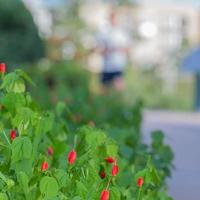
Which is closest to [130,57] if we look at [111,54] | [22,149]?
[111,54]

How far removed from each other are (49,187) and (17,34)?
40.4ft

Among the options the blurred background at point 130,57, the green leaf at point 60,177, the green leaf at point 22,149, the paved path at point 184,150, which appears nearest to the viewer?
the green leaf at point 60,177

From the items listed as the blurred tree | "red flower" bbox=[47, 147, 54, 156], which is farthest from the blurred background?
"red flower" bbox=[47, 147, 54, 156]

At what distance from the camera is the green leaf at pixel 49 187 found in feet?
7.93

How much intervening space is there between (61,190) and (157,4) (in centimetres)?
4243

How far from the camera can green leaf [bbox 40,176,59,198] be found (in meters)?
2.42

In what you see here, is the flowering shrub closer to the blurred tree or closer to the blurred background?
the blurred background

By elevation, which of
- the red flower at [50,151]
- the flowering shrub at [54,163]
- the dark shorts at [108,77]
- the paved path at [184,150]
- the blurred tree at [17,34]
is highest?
the flowering shrub at [54,163]

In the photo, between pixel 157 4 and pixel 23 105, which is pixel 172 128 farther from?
pixel 157 4

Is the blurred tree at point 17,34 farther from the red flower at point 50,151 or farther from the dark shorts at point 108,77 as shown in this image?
the red flower at point 50,151

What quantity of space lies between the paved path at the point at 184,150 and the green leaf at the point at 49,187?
2.09 m

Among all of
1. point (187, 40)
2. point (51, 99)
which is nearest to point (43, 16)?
point (187, 40)

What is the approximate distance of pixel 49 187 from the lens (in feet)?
7.98

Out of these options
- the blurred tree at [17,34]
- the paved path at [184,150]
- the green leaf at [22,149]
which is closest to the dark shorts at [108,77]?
the paved path at [184,150]
